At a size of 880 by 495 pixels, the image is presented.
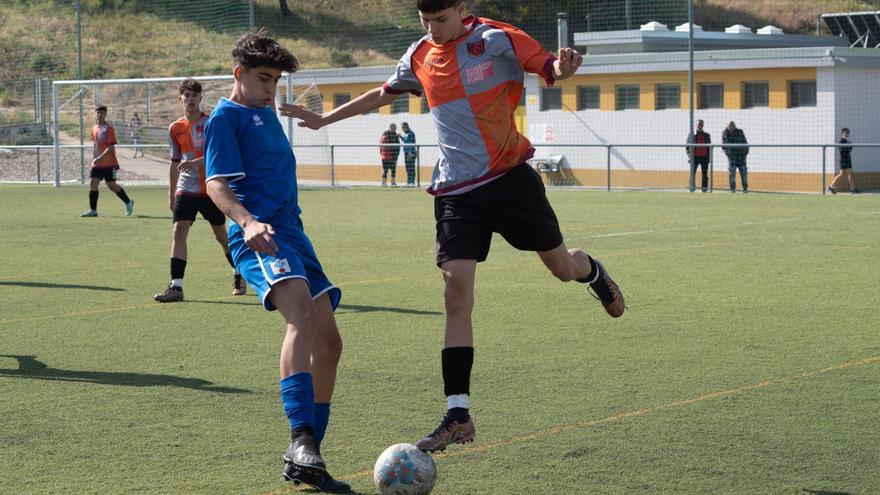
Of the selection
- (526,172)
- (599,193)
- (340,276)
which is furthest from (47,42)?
(526,172)

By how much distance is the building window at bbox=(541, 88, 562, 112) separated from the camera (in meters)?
36.3

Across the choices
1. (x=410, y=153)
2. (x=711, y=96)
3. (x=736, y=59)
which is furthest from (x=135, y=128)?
(x=736, y=59)

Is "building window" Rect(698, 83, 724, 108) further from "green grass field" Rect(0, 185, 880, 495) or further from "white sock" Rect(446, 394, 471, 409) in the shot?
"white sock" Rect(446, 394, 471, 409)

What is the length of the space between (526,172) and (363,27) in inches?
1806

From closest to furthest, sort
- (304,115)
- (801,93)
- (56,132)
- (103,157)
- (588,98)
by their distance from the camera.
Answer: (304,115)
(103,157)
(801,93)
(56,132)
(588,98)

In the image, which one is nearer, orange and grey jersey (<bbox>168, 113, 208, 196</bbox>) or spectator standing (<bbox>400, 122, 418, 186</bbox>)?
orange and grey jersey (<bbox>168, 113, 208, 196</bbox>)

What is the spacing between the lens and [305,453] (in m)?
4.97

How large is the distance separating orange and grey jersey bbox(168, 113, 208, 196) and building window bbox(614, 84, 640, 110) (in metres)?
23.5

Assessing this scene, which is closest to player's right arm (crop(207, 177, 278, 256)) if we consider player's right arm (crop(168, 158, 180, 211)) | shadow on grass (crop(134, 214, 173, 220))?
player's right arm (crop(168, 158, 180, 211))

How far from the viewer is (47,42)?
5641 centimetres

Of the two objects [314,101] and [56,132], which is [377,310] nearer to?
[56,132]

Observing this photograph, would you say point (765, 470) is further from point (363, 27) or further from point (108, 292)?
point (363, 27)

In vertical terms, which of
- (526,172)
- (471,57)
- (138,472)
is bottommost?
(138,472)

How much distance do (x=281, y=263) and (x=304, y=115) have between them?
1.24m
